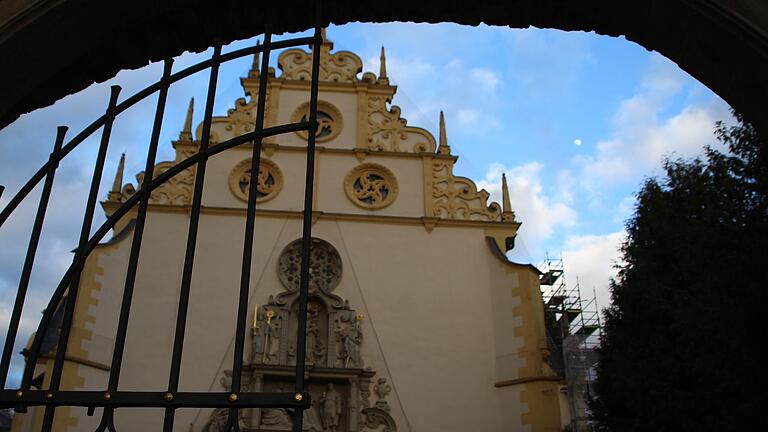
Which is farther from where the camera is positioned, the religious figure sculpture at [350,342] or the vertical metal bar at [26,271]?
the religious figure sculpture at [350,342]

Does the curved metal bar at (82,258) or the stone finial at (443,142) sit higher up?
the stone finial at (443,142)

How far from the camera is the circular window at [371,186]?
12.4 meters

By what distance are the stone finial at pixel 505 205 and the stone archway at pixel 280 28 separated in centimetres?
990

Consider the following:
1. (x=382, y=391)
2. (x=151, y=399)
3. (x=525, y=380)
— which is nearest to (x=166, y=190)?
(x=382, y=391)

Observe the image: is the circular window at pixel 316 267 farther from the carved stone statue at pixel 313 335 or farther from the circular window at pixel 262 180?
the circular window at pixel 262 180

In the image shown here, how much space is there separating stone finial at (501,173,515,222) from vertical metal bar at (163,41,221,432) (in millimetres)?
10160

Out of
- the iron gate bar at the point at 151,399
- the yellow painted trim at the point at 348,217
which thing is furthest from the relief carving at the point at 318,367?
the iron gate bar at the point at 151,399

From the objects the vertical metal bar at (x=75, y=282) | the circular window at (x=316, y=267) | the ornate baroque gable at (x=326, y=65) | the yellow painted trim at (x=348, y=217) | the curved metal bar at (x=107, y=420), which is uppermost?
the ornate baroque gable at (x=326, y=65)

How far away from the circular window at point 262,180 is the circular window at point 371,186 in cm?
126

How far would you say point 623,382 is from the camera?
333 inches

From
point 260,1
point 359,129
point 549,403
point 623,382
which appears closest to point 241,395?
point 260,1

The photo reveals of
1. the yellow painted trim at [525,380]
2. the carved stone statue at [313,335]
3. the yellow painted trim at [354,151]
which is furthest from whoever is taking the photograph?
the yellow painted trim at [354,151]

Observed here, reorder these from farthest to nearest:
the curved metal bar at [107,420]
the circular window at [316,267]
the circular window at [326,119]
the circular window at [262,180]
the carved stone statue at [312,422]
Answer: the circular window at [326,119], the circular window at [262,180], the circular window at [316,267], the carved stone statue at [312,422], the curved metal bar at [107,420]

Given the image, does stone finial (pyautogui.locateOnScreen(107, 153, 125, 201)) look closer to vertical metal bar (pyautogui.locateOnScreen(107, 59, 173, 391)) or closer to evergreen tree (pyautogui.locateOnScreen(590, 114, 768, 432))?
evergreen tree (pyautogui.locateOnScreen(590, 114, 768, 432))
